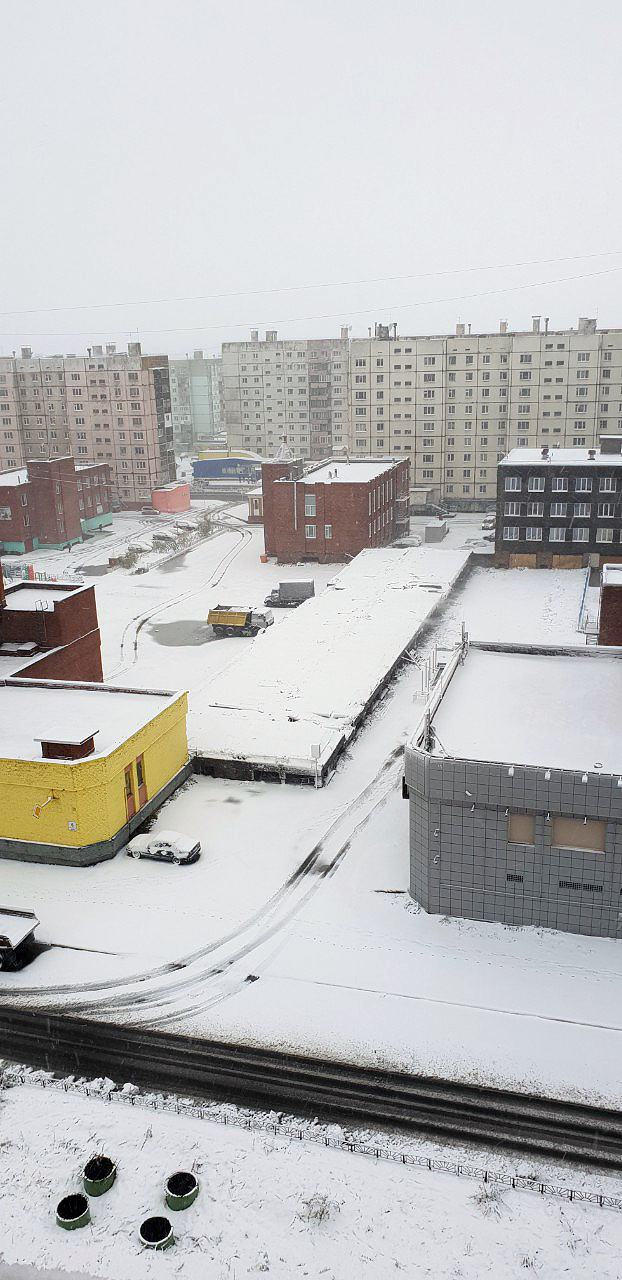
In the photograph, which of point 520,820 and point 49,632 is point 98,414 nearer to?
point 49,632

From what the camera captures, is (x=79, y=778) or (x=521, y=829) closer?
(x=521, y=829)

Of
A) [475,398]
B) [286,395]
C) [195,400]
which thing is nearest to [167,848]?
[475,398]

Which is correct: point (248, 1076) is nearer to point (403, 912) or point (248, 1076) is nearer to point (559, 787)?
point (403, 912)

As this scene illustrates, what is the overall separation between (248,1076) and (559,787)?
10005 millimetres

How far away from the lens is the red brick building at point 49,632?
3716 cm

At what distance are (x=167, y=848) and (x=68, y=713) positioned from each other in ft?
22.7

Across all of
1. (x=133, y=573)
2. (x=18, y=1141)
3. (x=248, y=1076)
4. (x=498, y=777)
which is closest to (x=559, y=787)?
(x=498, y=777)

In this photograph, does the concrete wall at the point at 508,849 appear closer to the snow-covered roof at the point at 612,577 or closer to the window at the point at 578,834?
the window at the point at 578,834

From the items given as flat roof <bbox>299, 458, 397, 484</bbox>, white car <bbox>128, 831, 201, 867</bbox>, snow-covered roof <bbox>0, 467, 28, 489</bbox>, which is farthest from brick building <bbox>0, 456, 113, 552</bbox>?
white car <bbox>128, 831, 201, 867</bbox>

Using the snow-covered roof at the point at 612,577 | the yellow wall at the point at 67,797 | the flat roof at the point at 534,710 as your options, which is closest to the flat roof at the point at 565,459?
the snow-covered roof at the point at 612,577

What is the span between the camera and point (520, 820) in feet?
75.6

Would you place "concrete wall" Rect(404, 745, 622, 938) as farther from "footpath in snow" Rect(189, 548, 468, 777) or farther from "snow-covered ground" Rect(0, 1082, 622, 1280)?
"footpath in snow" Rect(189, 548, 468, 777)

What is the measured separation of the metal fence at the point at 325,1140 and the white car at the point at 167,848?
8.54 metres

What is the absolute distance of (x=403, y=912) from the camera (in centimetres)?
2462
